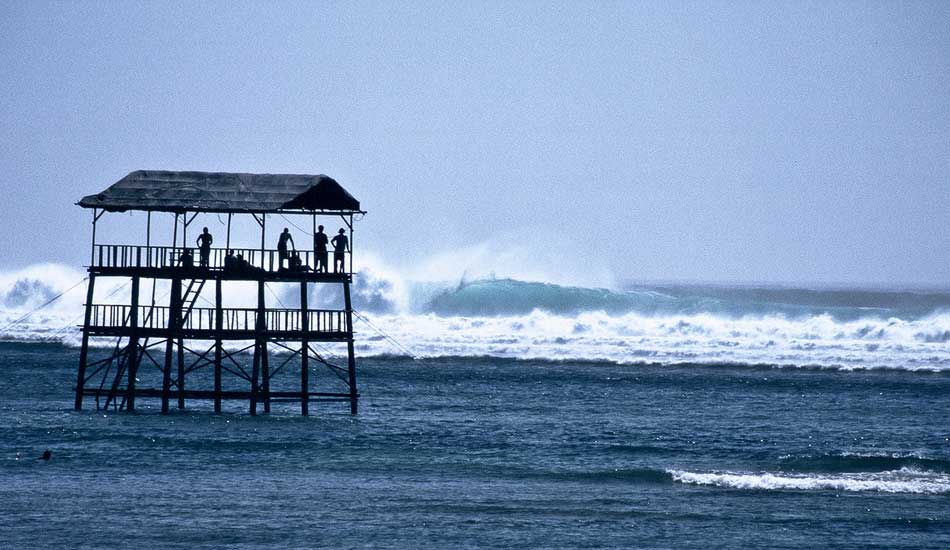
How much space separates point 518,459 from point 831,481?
671 cm

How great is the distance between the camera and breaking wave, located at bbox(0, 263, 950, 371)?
65750 millimetres

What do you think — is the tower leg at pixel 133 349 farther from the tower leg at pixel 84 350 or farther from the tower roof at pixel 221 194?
the tower roof at pixel 221 194

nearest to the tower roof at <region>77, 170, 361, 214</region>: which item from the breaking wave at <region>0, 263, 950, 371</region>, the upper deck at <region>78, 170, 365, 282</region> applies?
the upper deck at <region>78, 170, 365, 282</region>

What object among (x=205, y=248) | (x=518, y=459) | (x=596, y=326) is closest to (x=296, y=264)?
(x=205, y=248)

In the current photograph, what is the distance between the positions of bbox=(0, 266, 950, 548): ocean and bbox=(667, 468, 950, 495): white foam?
0.27 feet

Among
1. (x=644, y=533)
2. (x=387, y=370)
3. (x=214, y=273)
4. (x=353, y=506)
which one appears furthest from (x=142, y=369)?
(x=644, y=533)

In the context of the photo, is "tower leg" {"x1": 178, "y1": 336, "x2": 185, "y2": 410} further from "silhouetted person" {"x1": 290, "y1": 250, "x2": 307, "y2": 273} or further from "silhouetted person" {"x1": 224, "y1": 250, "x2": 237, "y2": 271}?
"silhouetted person" {"x1": 290, "y1": 250, "x2": 307, "y2": 273}

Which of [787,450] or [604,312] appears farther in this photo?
[604,312]

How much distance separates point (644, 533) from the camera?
2722 cm

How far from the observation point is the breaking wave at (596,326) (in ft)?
216

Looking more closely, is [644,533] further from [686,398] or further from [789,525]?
[686,398]

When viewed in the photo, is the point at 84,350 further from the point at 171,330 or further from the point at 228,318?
the point at 228,318

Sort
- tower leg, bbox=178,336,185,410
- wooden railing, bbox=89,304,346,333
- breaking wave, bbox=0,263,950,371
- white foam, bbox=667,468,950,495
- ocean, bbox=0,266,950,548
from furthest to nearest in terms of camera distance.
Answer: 1. breaking wave, bbox=0,263,950,371
2. tower leg, bbox=178,336,185,410
3. wooden railing, bbox=89,304,346,333
4. white foam, bbox=667,468,950,495
5. ocean, bbox=0,266,950,548

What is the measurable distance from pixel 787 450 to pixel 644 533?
10320 mm
